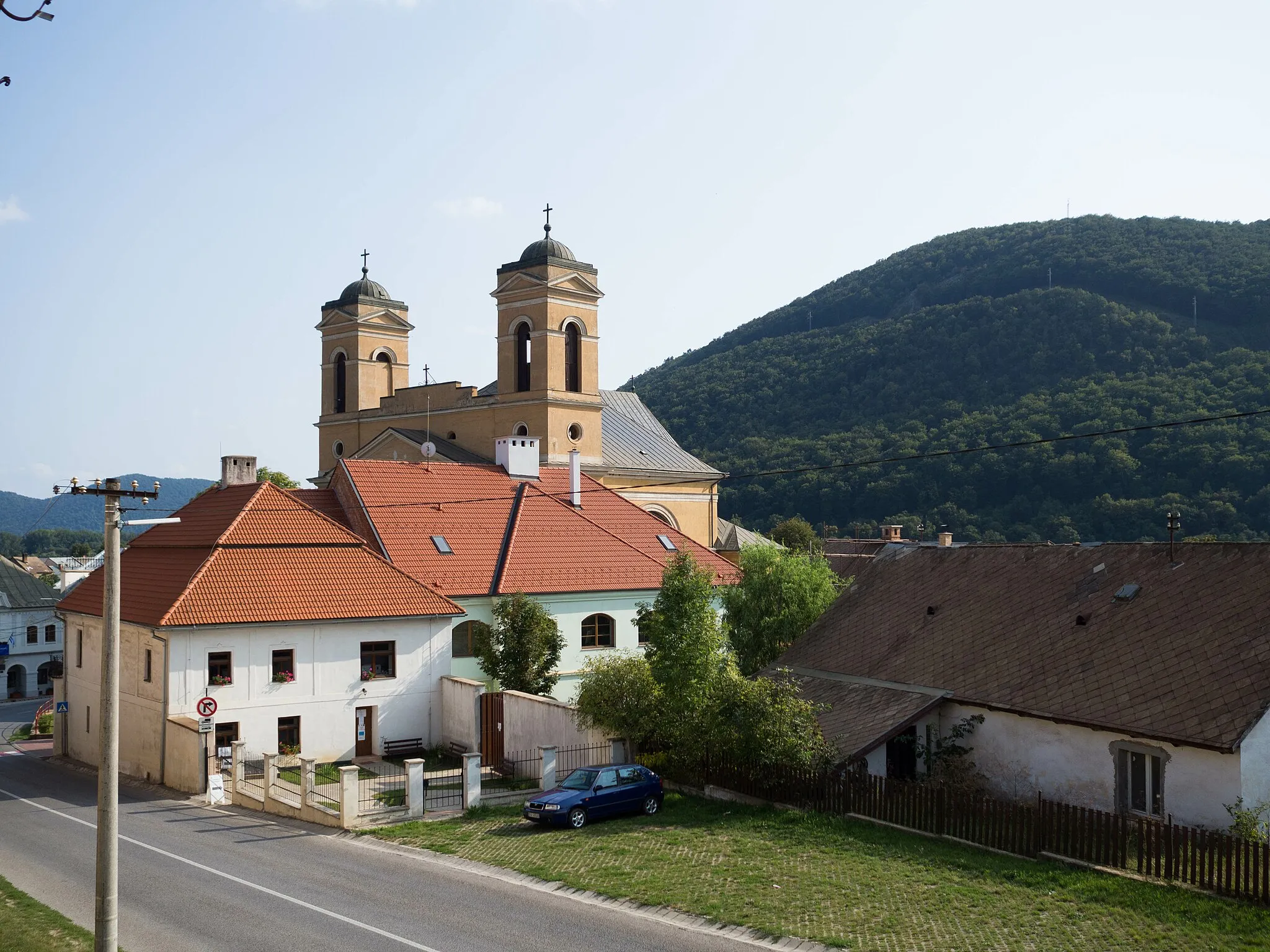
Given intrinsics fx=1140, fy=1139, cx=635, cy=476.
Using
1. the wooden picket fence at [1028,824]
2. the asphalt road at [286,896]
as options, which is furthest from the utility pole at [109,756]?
the wooden picket fence at [1028,824]

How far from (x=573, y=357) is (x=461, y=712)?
2716 centimetres

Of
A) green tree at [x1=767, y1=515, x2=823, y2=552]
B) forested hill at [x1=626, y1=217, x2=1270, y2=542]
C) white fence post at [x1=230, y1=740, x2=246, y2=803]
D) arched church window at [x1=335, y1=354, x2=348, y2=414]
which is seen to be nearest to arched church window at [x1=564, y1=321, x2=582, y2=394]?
arched church window at [x1=335, y1=354, x2=348, y2=414]

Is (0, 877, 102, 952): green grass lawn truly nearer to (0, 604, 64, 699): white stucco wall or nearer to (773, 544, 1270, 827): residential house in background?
(773, 544, 1270, 827): residential house in background

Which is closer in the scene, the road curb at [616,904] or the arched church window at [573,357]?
the road curb at [616,904]

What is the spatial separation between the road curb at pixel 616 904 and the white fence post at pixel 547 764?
441 cm

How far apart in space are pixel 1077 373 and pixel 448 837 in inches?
3305

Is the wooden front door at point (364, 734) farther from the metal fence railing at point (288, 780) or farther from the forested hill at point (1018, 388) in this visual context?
the forested hill at point (1018, 388)

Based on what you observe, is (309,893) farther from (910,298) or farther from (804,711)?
(910,298)

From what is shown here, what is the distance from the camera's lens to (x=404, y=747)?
31359mm

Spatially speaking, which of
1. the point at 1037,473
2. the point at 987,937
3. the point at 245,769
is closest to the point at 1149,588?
the point at 987,937

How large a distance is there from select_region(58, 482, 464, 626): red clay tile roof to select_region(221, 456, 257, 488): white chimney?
8.84ft

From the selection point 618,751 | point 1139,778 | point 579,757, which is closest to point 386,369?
point 579,757

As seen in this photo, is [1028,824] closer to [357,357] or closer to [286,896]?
[286,896]

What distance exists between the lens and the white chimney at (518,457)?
43062 mm
